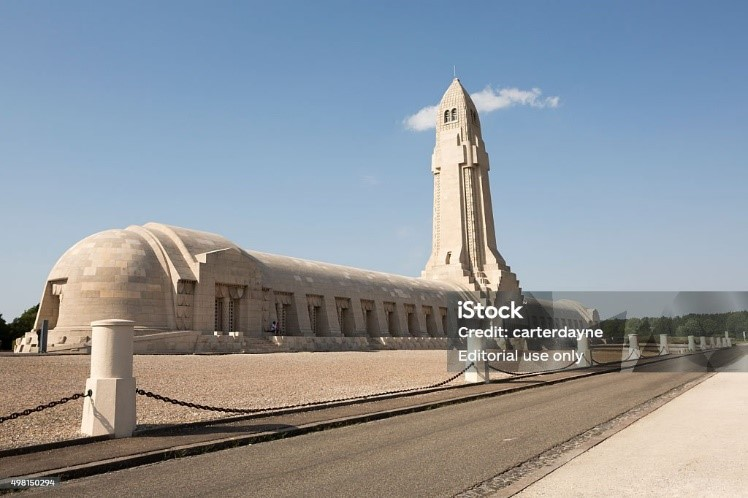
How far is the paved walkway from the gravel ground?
22.0 feet

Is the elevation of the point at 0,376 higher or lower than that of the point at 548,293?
lower

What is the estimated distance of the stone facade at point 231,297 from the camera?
31.0 meters

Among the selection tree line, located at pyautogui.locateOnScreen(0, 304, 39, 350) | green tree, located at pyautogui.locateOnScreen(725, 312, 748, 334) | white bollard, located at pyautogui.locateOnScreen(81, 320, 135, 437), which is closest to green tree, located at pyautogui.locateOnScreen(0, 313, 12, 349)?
tree line, located at pyautogui.locateOnScreen(0, 304, 39, 350)

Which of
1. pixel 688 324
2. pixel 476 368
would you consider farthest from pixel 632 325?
pixel 476 368

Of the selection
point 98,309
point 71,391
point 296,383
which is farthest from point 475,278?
point 71,391

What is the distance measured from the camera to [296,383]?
17547mm

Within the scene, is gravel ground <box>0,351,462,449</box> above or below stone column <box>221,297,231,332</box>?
below

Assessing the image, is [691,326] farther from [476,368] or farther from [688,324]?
[476,368]

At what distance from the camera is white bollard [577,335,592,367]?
28.6m

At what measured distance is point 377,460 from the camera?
7.71 metres

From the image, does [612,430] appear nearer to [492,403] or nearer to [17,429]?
[492,403]

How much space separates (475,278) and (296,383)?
47.7 meters

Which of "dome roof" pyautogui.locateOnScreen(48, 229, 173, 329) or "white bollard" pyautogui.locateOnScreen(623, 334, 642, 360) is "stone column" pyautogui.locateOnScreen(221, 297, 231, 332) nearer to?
"dome roof" pyautogui.locateOnScreen(48, 229, 173, 329)

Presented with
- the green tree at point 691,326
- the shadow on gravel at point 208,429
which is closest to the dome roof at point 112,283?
the shadow on gravel at point 208,429
